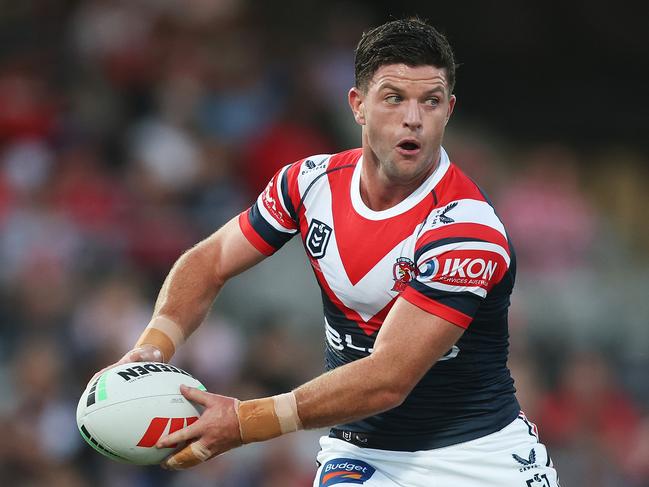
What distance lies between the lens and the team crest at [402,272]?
5.43 metres

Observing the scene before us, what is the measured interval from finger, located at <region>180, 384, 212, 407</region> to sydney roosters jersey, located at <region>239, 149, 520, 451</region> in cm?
87

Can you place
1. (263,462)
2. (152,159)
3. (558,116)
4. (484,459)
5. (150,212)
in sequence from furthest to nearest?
(558,116) < (152,159) < (150,212) < (263,462) < (484,459)

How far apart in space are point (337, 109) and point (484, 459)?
895 centimetres

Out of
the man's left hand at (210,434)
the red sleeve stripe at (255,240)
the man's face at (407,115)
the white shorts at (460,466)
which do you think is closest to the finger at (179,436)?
the man's left hand at (210,434)

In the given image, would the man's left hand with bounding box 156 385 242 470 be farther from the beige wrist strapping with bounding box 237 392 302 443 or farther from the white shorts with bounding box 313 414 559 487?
the white shorts with bounding box 313 414 559 487

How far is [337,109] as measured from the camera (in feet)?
46.2

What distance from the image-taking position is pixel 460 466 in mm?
5539

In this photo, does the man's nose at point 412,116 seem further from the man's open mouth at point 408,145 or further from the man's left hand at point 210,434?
the man's left hand at point 210,434

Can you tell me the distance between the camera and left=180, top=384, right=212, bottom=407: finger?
518 cm

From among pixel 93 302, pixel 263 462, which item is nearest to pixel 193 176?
pixel 93 302

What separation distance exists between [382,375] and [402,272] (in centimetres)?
60

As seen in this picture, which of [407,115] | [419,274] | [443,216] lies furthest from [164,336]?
[407,115]

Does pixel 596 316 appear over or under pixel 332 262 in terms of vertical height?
over

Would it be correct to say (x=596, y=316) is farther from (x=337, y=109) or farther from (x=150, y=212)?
(x=150, y=212)
